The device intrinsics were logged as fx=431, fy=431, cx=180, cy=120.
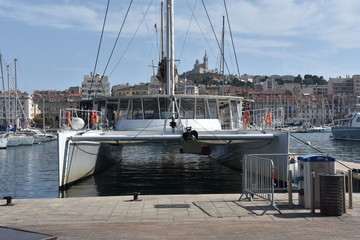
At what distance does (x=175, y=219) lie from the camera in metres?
7.74

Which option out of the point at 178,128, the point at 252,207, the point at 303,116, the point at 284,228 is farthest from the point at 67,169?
the point at 303,116

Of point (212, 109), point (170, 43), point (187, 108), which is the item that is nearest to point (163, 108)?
point (187, 108)

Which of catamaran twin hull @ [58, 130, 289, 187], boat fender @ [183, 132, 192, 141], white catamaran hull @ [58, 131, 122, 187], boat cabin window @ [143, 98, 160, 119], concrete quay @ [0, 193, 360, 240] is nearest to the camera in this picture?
concrete quay @ [0, 193, 360, 240]

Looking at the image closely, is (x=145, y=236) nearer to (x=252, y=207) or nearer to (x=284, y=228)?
(x=284, y=228)

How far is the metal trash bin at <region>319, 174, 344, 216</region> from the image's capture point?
25.8ft

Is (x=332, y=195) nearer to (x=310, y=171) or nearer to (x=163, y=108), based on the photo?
(x=310, y=171)

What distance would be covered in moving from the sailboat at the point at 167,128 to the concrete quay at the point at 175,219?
17.1ft

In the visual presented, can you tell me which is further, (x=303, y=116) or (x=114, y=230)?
(x=303, y=116)

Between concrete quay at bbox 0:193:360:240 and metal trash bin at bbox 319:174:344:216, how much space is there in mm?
142

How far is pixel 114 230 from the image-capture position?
698 centimetres

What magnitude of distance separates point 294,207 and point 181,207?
→ 230 centimetres

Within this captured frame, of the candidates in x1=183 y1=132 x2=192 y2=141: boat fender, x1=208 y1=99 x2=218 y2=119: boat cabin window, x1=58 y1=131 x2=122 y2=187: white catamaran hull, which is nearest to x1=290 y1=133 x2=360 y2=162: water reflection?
x1=208 y1=99 x2=218 y2=119: boat cabin window

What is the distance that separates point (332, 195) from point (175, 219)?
2.91 m

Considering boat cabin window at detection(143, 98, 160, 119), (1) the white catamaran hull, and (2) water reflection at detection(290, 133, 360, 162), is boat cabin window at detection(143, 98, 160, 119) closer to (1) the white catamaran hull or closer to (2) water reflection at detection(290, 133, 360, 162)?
(1) the white catamaran hull
